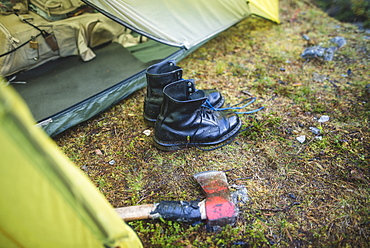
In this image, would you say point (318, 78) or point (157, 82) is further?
point (318, 78)

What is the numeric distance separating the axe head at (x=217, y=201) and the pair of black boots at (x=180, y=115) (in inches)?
15.0

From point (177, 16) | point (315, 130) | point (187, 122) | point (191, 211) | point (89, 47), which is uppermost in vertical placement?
point (177, 16)

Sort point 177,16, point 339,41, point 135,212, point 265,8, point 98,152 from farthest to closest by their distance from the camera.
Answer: point 265,8 < point 339,41 < point 177,16 < point 98,152 < point 135,212

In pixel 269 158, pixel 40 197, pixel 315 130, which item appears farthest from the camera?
pixel 315 130

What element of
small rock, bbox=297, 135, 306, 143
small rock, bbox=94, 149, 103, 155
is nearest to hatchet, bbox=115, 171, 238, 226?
small rock, bbox=94, 149, 103, 155

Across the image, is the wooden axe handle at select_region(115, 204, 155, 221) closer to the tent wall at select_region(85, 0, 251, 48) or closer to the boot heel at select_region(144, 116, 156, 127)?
the boot heel at select_region(144, 116, 156, 127)

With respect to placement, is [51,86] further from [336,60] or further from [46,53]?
[336,60]

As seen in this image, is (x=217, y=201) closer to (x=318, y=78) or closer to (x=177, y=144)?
(x=177, y=144)

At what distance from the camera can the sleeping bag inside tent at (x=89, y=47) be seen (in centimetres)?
231

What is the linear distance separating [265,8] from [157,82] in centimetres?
266

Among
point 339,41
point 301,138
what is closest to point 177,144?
point 301,138

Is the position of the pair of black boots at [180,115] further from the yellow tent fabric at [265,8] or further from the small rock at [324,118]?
the yellow tent fabric at [265,8]

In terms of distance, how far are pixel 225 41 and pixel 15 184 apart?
134 inches

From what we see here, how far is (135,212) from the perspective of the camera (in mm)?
1515
